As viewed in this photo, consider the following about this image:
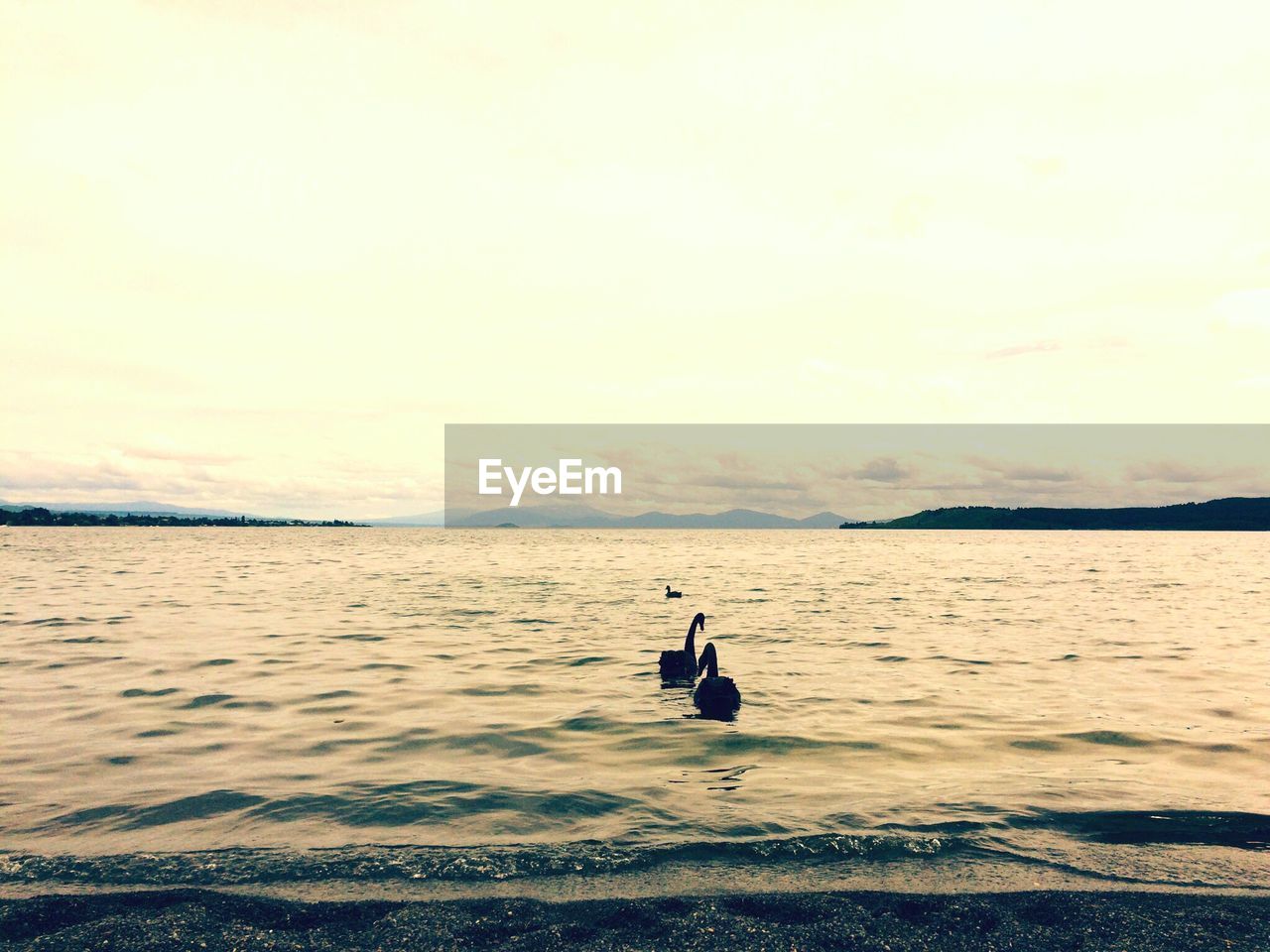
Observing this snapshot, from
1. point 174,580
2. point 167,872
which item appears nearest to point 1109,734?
point 167,872

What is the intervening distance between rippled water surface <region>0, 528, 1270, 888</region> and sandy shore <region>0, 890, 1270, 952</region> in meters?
0.79

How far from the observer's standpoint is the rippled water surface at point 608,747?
8.35 m

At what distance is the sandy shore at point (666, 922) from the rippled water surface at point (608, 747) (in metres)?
0.79

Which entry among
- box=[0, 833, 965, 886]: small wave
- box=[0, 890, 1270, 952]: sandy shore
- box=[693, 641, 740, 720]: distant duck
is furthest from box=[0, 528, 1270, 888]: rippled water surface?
box=[0, 890, 1270, 952]: sandy shore

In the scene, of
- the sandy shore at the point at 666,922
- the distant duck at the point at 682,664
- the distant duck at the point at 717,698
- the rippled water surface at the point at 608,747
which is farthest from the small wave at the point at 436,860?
the distant duck at the point at 682,664

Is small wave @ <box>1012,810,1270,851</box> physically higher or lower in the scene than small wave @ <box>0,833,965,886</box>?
lower

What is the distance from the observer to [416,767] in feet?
37.8

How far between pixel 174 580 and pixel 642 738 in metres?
44.9

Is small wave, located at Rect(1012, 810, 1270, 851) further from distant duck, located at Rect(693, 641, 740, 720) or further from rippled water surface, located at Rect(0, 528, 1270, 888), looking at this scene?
distant duck, located at Rect(693, 641, 740, 720)

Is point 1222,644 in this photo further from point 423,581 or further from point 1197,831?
point 423,581

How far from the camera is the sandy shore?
6.14 meters

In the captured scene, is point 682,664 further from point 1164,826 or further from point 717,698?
point 1164,826

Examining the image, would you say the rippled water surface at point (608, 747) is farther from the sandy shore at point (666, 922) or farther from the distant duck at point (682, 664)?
the sandy shore at point (666, 922)

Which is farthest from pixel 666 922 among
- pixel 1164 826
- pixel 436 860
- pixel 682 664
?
pixel 682 664
